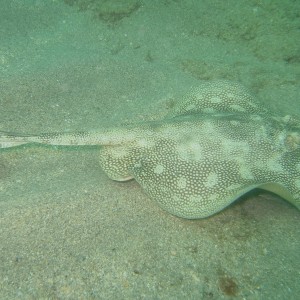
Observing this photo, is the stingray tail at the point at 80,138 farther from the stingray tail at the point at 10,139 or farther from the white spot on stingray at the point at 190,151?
the white spot on stingray at the point at 190,151

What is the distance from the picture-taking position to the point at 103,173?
16.0ft

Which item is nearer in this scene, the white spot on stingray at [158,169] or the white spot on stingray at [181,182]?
the white spot on stingray at [181,182]

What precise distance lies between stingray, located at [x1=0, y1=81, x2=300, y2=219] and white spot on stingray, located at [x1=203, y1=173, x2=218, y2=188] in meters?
0.01

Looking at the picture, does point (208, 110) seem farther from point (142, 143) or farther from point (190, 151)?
point (142, 143)

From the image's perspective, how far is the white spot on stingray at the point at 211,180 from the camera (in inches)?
153

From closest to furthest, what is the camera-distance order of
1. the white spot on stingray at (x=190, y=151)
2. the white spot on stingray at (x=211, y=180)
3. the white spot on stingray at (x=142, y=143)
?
the white spot on stingray at (x=211, y=180) → the white spot on stingray at (x=190, y=151) → the white spot on stingray at (x=142, y=143)

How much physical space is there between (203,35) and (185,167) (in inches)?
214

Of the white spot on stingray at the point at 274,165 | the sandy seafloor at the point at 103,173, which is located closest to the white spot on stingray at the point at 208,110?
the sandy seafloor at the point at 103,173

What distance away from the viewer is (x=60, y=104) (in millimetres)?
5809

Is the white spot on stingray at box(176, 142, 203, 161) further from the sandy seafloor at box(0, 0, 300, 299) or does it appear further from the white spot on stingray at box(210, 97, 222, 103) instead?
the white spot on stingray at box(210, 97, 222, 103)

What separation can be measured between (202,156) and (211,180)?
0.36m

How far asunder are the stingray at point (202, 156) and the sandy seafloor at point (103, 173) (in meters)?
0.45

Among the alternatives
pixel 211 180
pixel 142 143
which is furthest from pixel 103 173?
pixel 211 180

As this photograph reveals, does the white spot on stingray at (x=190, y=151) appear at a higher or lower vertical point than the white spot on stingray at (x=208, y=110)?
higher
